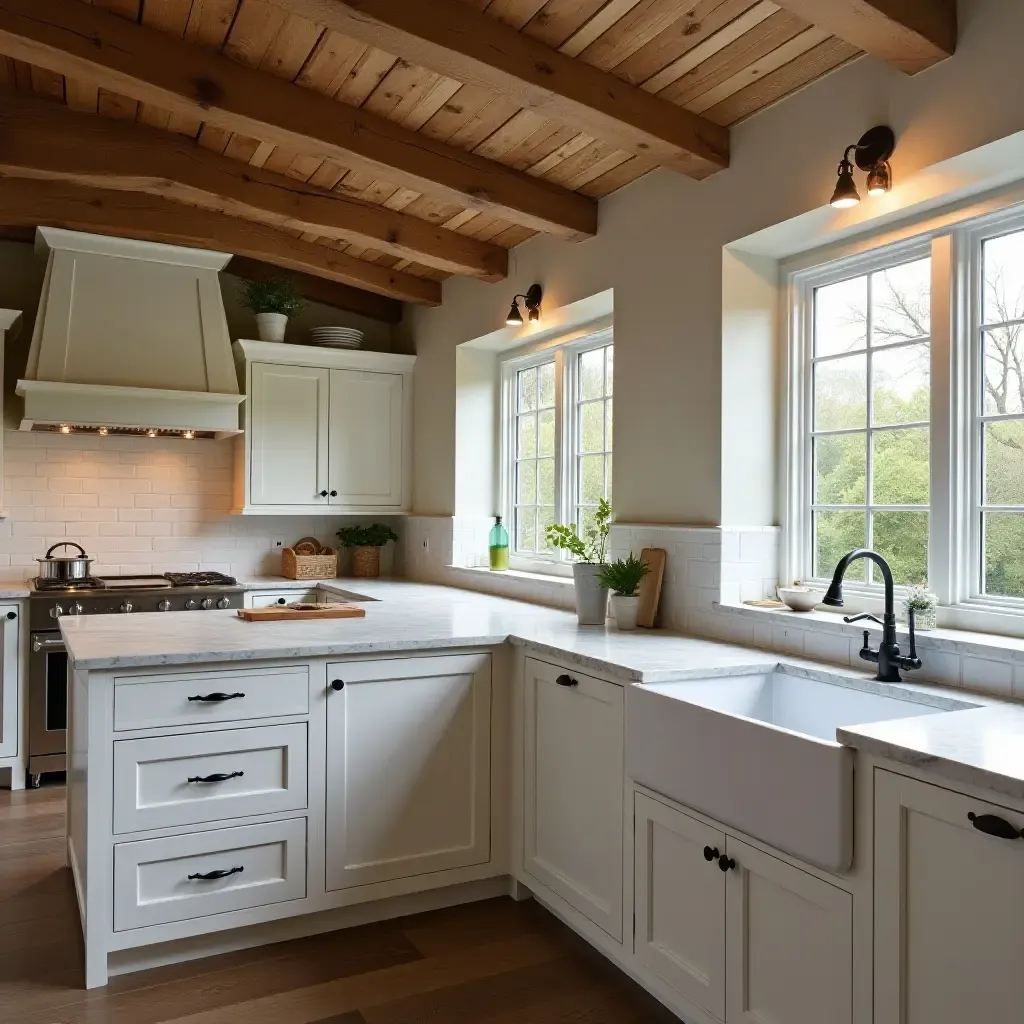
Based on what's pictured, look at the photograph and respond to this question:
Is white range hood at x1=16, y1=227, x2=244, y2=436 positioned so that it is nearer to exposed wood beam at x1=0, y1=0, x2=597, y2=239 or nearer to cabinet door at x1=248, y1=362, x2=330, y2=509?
cabinet door at x1=248, y1=362, x2=330, y2=509

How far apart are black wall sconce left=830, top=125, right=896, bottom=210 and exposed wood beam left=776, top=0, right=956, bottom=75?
0.61ft

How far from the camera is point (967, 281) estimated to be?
2490 millimetres

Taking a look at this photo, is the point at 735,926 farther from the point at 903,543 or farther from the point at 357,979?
the point at 903,543

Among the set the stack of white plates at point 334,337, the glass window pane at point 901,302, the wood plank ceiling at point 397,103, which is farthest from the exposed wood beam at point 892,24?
the stack of white plates at point 334,337

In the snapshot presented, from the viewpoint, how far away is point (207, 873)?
8.45ft

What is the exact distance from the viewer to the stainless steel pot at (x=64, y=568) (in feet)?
14.6

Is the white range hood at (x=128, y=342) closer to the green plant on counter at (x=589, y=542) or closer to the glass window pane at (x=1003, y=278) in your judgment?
the green plant on counter at (x=589, y=542)

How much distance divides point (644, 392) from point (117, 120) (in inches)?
96.9

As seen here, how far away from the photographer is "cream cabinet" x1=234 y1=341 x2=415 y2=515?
494 cm

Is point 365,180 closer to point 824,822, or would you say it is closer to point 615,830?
point 615,830

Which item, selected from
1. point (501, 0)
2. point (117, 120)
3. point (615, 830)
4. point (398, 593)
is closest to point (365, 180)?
point (117, 120)

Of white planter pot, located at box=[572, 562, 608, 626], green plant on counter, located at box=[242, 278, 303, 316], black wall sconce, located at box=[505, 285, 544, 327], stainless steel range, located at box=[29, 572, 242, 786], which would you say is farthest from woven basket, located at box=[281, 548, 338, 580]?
white planter pot, located at box=[572, 562, 608, 626]

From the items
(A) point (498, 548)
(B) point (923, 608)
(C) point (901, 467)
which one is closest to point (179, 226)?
(A) point (498, 548)

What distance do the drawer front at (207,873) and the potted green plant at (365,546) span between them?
278 centimetres
